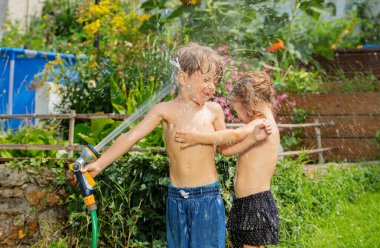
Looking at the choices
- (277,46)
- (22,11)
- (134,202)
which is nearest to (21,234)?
(134,202)

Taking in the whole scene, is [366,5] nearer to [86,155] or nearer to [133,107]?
[133,107]

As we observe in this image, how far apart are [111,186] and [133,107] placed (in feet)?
3.68

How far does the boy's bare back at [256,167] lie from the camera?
3.37m

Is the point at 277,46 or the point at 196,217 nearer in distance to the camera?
the point at 196,217

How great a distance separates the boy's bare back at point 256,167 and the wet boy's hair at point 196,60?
40 cm

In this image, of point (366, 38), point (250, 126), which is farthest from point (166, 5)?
point (366, 38)

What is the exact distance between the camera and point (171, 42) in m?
5.99

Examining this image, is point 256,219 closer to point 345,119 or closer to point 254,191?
point 254,191

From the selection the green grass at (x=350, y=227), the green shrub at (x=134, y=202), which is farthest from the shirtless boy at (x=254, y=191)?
the green grass at (x=350, y=227)

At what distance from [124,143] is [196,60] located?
493mm

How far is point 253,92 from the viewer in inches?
136

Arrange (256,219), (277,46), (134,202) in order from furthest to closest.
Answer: (277,46) → (134,202) → (256,219)

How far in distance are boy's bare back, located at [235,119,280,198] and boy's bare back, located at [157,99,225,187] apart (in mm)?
190

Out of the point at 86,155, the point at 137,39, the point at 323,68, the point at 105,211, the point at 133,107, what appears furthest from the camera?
the point at 323,68
